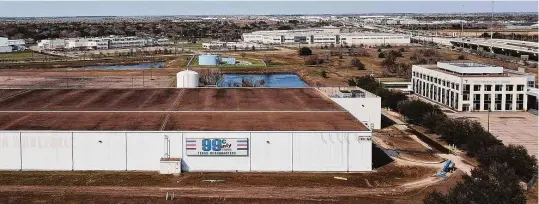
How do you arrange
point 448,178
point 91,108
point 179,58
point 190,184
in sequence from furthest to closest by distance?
1. point 179,58
2. point 91,108
3. point 448,178
4. point 190,184

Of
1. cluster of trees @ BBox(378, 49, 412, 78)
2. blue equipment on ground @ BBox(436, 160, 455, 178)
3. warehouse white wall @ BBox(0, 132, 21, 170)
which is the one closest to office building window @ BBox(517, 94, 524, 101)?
cluster of trees @ BBox(378, 49, 412, 78)

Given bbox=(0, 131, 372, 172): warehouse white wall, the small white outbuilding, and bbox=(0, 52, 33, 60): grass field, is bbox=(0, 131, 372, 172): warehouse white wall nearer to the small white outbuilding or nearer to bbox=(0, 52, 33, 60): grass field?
the small white outbuilding

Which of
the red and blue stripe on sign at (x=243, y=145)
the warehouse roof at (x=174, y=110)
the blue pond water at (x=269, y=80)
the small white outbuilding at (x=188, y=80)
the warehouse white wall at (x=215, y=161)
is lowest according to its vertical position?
the warehouse white wall at (x=215, y=161)

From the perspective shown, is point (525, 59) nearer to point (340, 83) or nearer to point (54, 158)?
point (340, 83)

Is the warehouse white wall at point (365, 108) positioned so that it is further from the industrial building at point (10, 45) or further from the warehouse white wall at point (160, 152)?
Result: the industrial building at point (10, 45)

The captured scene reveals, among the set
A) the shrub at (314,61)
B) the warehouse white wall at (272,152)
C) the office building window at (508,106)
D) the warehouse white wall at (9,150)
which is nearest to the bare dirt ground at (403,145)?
the warehouse white wall at (272,152)

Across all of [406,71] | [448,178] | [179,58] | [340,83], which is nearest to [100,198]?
[448,178]
